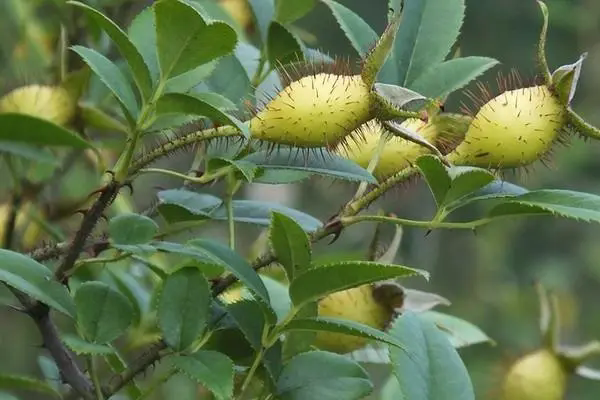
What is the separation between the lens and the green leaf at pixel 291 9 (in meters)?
1.00

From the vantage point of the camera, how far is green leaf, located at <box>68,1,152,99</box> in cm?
73

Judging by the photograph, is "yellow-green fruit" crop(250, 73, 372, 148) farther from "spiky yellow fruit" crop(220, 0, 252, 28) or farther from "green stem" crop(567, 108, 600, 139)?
"spiky yellow fruit" crop(220, 0, 252, 28)

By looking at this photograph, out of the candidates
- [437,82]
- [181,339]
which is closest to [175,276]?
[181,339]

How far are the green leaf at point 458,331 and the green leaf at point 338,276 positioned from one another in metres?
0.32

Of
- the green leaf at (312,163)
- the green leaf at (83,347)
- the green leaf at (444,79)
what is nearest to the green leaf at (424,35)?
the green leaf at (444,79)

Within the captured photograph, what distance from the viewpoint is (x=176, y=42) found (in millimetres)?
751

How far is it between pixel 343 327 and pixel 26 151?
49 cm

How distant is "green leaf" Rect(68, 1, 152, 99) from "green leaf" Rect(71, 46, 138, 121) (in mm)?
19

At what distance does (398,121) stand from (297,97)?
76 mm

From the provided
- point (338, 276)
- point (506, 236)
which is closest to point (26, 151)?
point (338, 276)

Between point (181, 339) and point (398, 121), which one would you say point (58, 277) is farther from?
point (398, 121)

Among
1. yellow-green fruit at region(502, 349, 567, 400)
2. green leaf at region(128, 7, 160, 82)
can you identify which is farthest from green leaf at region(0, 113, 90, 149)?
yellow-green fruit at region(502, 349, 567, 400)

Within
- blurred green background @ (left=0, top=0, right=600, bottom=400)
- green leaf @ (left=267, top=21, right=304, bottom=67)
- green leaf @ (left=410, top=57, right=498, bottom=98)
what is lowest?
blurred green background @ (left=0, top=0, right=600, bottom=400)

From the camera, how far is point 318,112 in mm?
751
